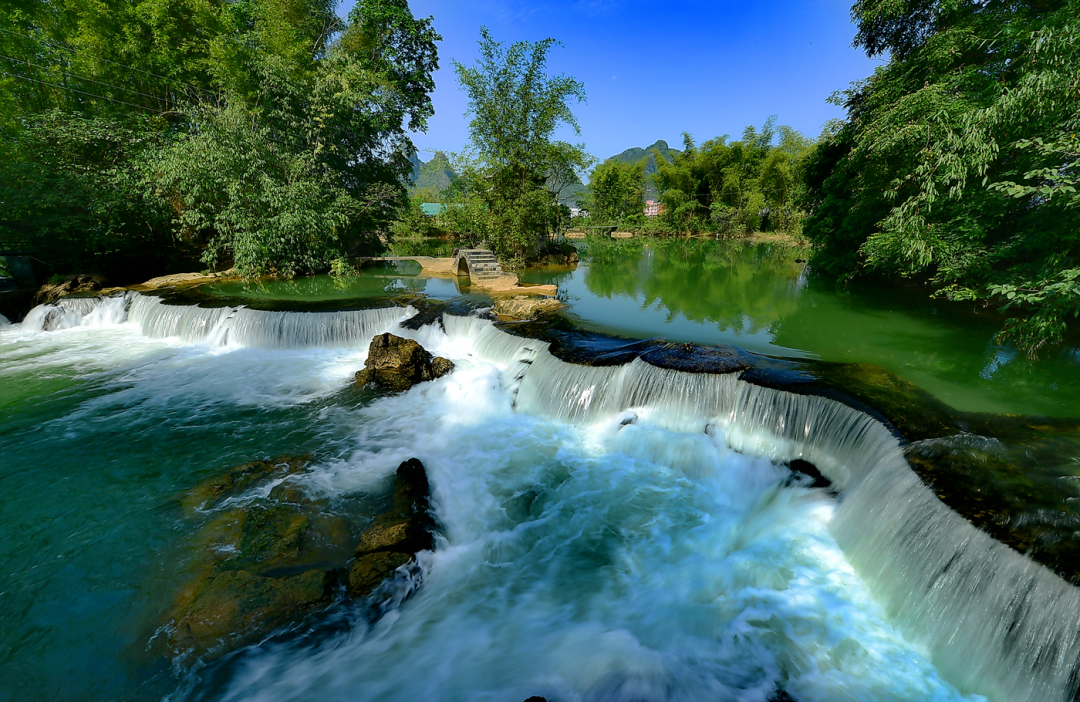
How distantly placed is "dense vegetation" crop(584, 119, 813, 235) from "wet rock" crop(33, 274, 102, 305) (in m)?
45.7

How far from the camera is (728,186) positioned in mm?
47469

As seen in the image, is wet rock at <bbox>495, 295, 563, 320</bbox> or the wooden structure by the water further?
the wooden structure by the water

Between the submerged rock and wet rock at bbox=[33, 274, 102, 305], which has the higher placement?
wet rock at bbox=[33, 274, 102, 305]

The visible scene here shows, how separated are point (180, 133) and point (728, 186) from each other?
4926 cm

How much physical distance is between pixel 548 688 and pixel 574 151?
25.3 m

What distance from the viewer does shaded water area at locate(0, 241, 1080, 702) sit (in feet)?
11.2

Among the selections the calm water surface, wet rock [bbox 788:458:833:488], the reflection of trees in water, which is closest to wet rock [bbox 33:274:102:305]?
the calm water surface

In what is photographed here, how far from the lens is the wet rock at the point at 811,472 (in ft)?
18.1

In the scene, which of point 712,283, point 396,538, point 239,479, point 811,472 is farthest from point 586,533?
point 712,283

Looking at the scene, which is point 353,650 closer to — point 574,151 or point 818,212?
point 818,212

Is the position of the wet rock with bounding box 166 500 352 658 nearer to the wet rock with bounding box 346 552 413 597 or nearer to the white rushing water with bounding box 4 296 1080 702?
the wet rock with bounding box 346 552 413 597

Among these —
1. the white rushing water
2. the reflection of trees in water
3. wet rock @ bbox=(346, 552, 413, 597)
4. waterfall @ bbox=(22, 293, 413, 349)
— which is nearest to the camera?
the white rushing water

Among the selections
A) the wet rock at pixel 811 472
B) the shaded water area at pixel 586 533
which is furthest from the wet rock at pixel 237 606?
the wet rock at pixel 811 472

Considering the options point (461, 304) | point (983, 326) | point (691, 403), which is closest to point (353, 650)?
point (691, 403)
